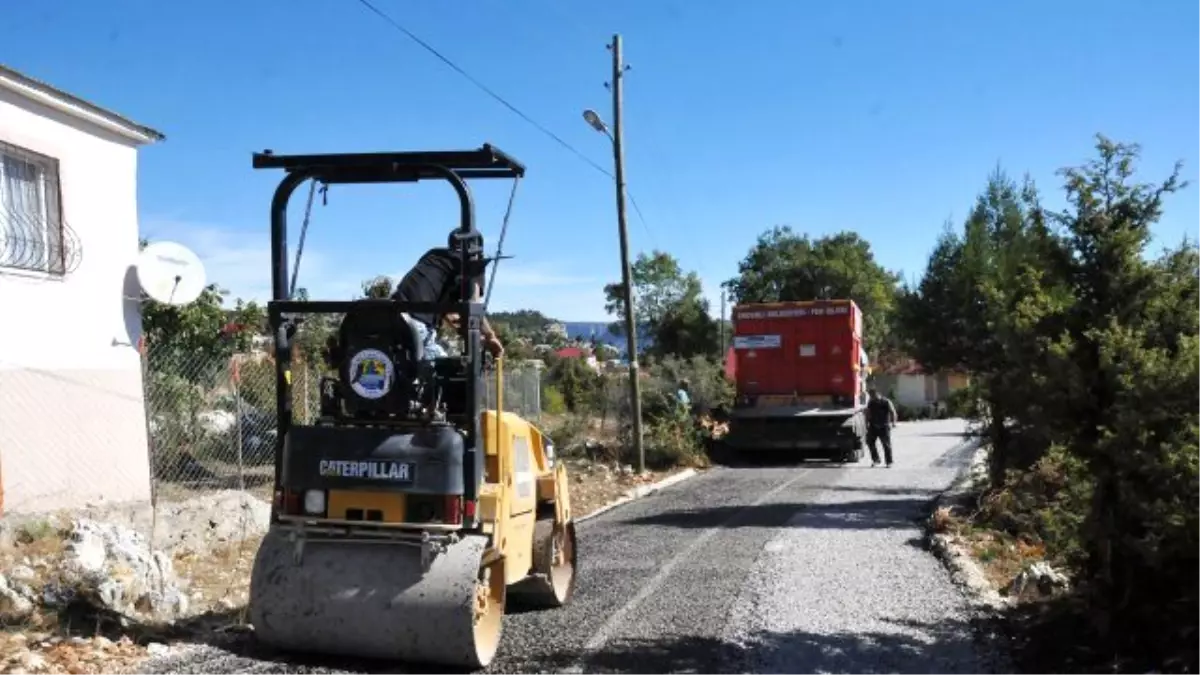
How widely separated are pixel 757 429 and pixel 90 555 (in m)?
15.4

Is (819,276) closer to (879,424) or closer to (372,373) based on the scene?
(879,424)

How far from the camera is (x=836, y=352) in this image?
21.3 metres

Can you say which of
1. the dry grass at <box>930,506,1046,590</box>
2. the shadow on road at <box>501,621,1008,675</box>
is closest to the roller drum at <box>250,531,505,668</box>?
the shadow on road at <box>501,621,1008,675</box>

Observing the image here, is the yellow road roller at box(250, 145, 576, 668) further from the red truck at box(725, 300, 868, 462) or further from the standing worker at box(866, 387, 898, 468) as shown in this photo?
the red truck at box(725, 300, 868, 462)

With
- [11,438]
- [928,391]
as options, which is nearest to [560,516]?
[11,438]

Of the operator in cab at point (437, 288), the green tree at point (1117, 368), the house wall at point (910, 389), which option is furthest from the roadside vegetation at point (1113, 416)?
the house wall at point (910, 389)

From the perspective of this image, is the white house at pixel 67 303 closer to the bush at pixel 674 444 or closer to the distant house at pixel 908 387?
the bush at pixel 674 444

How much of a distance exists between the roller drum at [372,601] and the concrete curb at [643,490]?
294 inches

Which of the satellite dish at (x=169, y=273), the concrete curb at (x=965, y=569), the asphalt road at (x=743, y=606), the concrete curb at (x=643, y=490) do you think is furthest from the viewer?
the concrete curb at (x=643, y=490)

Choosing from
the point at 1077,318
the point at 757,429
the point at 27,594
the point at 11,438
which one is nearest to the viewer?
the point at 1077,318

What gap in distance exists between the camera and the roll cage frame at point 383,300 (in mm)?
5898

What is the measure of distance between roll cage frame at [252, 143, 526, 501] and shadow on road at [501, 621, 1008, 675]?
1378 mm

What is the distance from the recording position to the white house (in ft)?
30.3

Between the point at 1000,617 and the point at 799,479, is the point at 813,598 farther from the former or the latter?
the point at 799,479
